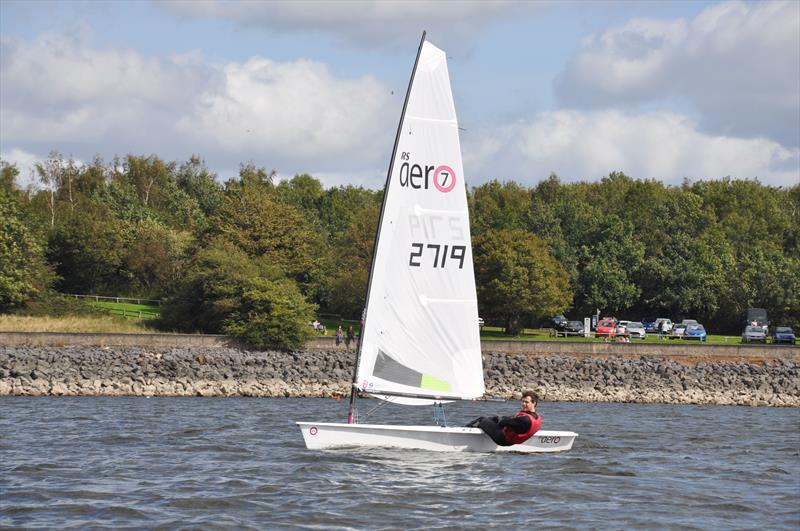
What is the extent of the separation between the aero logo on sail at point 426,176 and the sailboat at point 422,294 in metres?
0.02

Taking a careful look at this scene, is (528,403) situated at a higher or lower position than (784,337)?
lower

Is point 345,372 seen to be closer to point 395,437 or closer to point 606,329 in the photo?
point 606,329

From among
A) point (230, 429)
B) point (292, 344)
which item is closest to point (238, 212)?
point (292, 344)

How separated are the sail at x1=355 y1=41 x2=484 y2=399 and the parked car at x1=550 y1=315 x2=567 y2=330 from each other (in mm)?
47514

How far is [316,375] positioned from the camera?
1801 inches

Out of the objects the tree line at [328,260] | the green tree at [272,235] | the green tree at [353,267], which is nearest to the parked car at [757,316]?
the tree line at [328,260]

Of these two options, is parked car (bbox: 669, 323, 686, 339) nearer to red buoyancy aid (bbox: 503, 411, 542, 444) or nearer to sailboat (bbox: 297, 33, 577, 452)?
sailboat (bbox: 297, 33, 577, 452)

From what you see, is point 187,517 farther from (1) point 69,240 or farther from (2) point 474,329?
(1) point 69,240

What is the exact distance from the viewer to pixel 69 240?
76.8m

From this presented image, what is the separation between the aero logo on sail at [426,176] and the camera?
74.4ft

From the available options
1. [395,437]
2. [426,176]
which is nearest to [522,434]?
[395,437]

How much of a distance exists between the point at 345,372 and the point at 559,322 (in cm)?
2958

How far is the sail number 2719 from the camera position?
2308cm

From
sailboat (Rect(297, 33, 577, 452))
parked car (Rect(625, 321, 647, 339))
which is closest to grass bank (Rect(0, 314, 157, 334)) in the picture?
parked car (Rect(625, 321, 647, 339))
